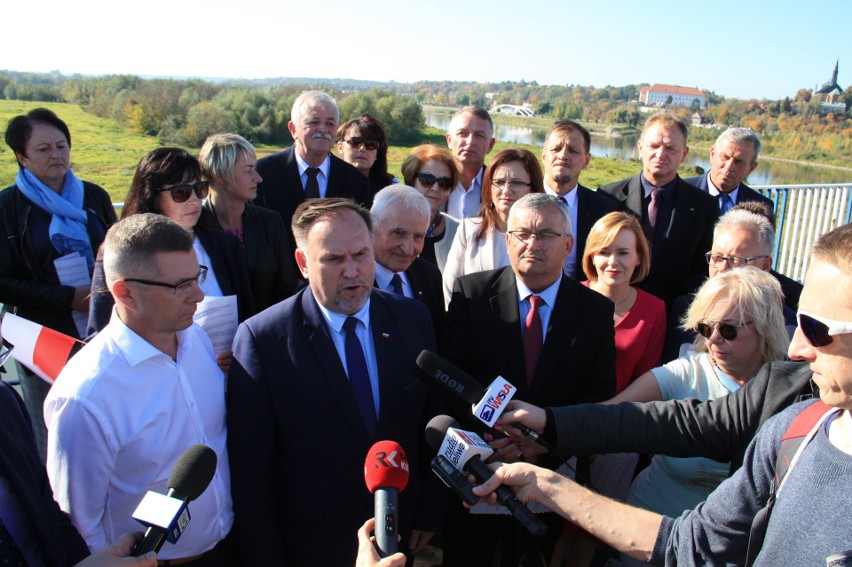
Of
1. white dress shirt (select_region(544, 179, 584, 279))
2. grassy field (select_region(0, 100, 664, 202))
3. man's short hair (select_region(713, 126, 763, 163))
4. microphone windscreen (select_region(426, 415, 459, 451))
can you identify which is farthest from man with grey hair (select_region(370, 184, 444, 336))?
grassy field (select_region(0, 100, 664, 202))

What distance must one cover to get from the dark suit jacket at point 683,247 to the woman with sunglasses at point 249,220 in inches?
114

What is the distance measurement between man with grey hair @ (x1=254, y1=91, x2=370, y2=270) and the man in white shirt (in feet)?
2.84

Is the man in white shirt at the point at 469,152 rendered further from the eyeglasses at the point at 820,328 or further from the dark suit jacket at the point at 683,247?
the eyeglasses at the point at 820,328

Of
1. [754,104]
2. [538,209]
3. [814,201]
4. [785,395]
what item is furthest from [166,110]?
[754,104]

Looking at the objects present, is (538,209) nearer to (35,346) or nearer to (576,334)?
(576,334)

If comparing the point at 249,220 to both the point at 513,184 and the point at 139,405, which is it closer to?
the point at 513,184

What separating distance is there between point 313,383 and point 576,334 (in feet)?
4.91

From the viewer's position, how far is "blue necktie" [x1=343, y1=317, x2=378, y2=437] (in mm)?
2715

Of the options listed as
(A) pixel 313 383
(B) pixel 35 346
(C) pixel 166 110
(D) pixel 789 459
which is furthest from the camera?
(C) pixel 166 110

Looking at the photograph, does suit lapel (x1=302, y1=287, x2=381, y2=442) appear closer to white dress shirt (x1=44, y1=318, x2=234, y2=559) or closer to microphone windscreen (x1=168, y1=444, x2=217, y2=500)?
white dress shirt (x1=44, y1=318, x2=234, y2=559)

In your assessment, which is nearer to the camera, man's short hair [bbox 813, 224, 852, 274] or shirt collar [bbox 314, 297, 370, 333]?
man's short hair [bbox 813, 224, 852, 274]

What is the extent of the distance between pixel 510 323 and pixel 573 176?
2242mm

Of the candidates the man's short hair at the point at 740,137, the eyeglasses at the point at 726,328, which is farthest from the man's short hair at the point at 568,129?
the eyeglasses at the point at 726,328

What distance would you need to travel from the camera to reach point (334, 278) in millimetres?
2729
